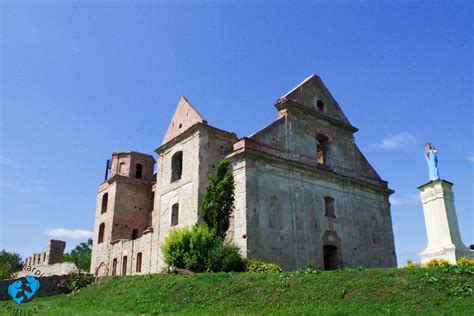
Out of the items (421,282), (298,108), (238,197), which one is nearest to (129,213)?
(238,197)

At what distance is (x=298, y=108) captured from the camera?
2352cm

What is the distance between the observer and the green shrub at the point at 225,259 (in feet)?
53.5

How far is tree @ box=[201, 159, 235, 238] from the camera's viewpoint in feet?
62.3

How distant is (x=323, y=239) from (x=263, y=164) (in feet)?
17.0

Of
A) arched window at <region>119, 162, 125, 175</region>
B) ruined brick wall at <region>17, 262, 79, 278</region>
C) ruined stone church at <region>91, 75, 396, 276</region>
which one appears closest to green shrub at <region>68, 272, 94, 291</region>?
ruined stone church at <region>91, 75, 396, 276</region>

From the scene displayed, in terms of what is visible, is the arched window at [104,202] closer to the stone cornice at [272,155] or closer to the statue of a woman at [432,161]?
the stone cornice at [272,155]

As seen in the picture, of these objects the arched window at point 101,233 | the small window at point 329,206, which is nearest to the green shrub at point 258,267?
the small window at point 329,206

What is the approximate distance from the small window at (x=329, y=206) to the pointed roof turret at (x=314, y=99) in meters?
5.29

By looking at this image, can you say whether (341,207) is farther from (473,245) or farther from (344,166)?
(473,245)

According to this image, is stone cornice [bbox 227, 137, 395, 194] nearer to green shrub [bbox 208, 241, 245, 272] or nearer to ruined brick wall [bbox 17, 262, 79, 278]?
green shrub [bbox 208, 241, 245, 272]

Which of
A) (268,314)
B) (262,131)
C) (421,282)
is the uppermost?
(262,131)

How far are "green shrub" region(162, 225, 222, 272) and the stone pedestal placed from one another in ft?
27.3

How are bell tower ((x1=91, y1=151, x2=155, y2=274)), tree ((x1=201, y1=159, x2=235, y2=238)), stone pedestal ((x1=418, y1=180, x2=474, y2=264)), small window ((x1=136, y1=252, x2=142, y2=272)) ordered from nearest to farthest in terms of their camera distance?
stone pedestal ((x1=418, y1=180, x2=474, y2=264)) → tree ((x1=201, y1=159, x2=235, y2=238)) → small window ((x1=136, y1=252, x2=142, y2=272)) → bell tower ((x1=91, y1=151, x2=155, y2=274))

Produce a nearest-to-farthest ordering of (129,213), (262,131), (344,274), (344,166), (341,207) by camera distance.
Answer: (344,274), (262,131), (341,207), (344,166), (129,213)
